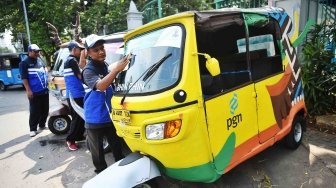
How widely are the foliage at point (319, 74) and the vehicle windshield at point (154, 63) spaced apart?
368 centimetres

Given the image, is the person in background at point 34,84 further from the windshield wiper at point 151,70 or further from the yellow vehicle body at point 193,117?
the windshield wiper at point 151,70

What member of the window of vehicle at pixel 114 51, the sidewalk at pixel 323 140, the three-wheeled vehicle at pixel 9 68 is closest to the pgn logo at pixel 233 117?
the sidewalk at pixel 323 140

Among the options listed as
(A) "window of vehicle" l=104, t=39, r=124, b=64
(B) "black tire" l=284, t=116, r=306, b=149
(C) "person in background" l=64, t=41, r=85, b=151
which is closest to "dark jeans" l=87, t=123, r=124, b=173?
(C) "person in background" l=64, t=41, r=85, b=151

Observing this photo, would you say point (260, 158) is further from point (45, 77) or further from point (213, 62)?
point (45, 77)

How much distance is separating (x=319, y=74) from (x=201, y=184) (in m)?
3.38

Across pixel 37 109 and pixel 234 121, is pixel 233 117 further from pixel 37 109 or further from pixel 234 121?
pixel 37 109

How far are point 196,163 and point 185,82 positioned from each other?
0.80 m

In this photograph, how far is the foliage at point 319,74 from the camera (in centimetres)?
550

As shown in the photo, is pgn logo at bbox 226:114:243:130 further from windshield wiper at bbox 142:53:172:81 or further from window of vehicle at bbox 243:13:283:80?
windshield wiper at bbox 142:53:172:81

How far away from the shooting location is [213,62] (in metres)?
2.65

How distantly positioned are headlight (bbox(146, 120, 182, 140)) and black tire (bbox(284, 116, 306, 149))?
7.51ft

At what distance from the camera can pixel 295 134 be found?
4.44 metres

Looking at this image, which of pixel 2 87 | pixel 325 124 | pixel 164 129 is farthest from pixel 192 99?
pixel 2 87

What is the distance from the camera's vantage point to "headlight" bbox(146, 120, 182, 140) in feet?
8.87
